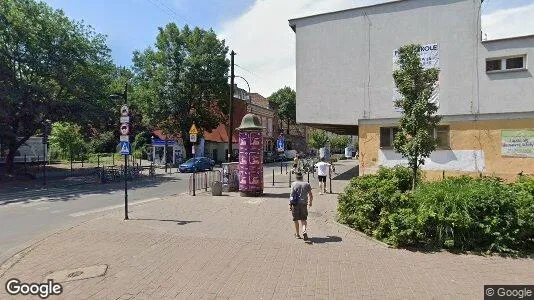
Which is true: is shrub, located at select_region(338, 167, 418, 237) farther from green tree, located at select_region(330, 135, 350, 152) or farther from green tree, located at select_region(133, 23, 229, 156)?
green tree, located at select_region(330, 135, 350, 152)

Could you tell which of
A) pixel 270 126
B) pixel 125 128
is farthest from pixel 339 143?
pixel 125 128

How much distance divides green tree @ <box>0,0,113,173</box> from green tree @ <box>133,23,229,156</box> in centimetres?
1245

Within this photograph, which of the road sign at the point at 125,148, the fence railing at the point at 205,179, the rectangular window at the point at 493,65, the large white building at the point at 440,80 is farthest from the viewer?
the fence railing at the point at 205,179

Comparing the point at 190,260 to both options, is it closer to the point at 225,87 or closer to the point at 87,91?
the point at 87,91

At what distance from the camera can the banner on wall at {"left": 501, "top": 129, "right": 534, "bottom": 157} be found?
1630cm

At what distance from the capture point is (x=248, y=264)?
7.02 m

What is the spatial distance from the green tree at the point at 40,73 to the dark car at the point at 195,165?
27.1 feet

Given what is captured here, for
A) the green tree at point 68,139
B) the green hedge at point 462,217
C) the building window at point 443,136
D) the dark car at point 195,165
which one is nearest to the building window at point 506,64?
the building window at point 443,136

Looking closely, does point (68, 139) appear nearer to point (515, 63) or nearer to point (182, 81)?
point (182, 81)

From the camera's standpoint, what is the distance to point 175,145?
40.2 metres

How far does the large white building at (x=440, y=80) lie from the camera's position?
16734 millimetres

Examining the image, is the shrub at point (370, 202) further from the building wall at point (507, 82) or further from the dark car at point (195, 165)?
the dark car at point (195, 165)

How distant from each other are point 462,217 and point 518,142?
11.2 m

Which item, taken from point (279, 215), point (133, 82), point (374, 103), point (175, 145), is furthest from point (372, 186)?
point (133, 82)
